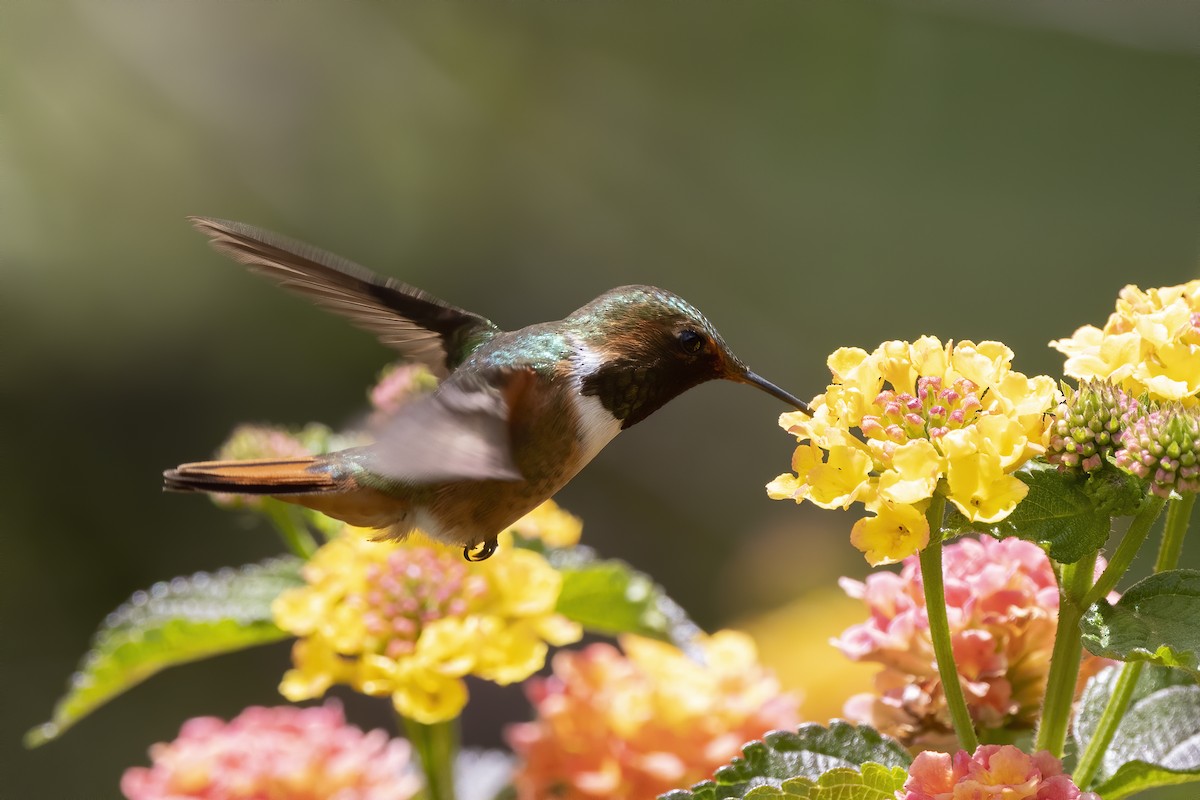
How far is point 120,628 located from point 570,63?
310 centimetres

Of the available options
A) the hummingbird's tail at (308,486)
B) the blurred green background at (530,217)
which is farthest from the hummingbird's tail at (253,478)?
the blurred green background at (530,217)

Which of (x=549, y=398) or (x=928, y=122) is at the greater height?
(x=928, y=122)

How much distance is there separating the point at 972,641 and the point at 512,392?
34 cm

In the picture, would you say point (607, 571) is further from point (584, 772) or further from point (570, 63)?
point (570, 63)

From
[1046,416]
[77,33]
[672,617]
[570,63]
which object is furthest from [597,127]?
[1046,416]

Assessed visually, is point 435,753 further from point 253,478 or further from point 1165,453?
point 1165,453

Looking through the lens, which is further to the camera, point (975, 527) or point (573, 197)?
point (573, 197)

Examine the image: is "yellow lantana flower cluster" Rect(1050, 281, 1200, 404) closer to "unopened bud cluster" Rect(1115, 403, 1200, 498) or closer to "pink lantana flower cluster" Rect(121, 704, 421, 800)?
"unopened bud cluster" Rect(1115, 403, 1200, 498)

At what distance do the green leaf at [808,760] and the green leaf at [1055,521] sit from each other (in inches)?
5.8

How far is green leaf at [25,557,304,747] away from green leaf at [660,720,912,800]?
0.52 m

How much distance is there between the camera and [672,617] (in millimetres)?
1121

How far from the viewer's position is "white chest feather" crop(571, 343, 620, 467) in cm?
87

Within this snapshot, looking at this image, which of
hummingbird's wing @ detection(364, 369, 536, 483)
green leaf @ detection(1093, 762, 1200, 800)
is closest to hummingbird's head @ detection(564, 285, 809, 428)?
hummingbird's wing @ detection(364, 369, 536, 483)

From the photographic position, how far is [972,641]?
30.0 inches
